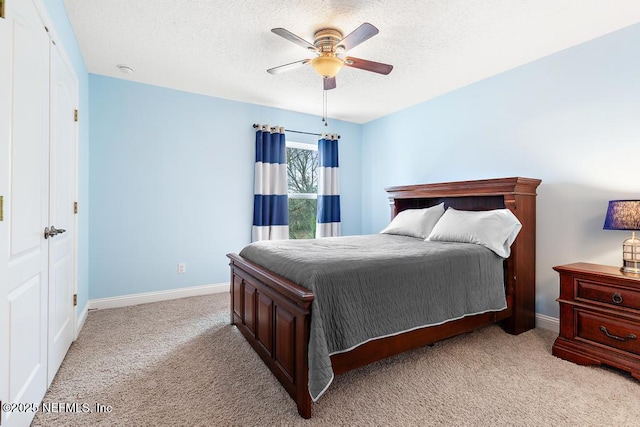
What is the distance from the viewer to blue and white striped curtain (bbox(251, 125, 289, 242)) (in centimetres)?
411

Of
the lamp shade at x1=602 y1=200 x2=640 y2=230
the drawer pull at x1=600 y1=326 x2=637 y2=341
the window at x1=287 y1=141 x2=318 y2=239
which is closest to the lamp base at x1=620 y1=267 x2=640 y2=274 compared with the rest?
the lamp shade at x1=602 y1=200 x2=640 y2=230

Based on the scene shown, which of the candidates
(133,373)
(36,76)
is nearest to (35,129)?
(36,76)

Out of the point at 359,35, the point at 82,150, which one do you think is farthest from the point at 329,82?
the point at 82,150

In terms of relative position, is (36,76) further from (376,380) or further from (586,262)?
(586,262)

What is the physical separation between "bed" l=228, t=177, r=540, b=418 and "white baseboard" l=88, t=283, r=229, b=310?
4.01 ft

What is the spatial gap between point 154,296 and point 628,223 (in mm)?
4389

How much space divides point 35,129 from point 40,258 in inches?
28.1

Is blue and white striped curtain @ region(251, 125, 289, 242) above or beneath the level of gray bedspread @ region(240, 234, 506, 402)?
above

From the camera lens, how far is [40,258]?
171 cm

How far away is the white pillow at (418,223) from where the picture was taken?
3.24 meters

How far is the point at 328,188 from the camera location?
15.4ft

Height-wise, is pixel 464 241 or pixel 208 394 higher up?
pixel 464 241

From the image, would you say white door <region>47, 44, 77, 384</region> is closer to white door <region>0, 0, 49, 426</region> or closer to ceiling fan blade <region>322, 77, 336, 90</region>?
white door <region>0, 0, 49, 426</region>

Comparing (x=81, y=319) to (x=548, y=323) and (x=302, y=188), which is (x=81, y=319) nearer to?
(x=302, y=188)
